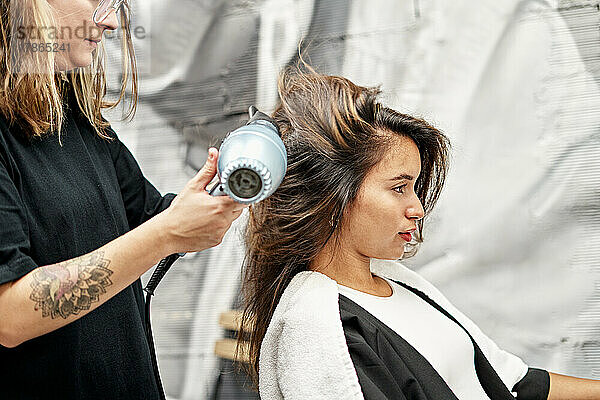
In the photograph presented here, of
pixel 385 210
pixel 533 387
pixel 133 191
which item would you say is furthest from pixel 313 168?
pixel 533 387

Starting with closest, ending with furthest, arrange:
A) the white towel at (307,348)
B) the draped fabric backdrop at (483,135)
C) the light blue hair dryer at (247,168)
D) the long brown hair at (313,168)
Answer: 1. the light blue hair dryer at (247,168)
2. the white towel at (307,348)
3. the long brown hair at (313,168)
4. the draped fabric backdrop at (483,135)

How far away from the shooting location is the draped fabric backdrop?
173cm

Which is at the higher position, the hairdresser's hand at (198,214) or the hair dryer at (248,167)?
the hair dryer at (248,167)

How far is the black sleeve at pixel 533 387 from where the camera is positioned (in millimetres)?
1351

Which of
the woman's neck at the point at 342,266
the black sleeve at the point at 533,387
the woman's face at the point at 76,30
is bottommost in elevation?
the black sleeve at the point at 533,387

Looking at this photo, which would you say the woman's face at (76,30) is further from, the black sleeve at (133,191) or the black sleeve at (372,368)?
the black sleeve at (372,368)

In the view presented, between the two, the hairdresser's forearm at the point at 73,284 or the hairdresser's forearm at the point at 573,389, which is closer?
the hairdresser's forearm at the point at 73,284

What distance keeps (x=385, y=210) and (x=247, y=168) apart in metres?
0.40

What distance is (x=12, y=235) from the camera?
0.97 metres

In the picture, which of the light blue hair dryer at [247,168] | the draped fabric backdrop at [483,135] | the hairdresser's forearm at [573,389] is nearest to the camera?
the light blue hair dryer at [247,168]

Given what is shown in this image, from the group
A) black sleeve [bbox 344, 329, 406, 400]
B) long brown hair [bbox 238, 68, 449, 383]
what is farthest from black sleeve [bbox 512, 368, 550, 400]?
long brown hair [bbox 238, 68, 449, 383]

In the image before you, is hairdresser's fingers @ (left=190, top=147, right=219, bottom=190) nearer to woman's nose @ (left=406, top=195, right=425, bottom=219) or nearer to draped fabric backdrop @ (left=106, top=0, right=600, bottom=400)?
woman's nose @ (left=406, top=195, right=425, bottom=219)

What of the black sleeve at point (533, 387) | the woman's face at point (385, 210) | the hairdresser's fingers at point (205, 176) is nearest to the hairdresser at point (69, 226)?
the hairdresser's fingers at point (205, 176)

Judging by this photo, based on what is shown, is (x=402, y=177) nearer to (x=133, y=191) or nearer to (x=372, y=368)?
(x=372, y=368)
